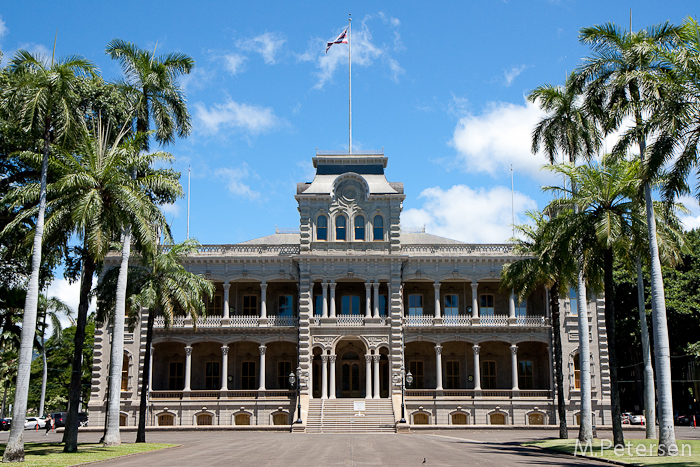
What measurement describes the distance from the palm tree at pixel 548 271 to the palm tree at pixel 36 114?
19811 millimetres

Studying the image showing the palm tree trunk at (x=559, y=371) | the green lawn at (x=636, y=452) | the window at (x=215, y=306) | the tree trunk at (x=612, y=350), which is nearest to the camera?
the green lawn at (x=636, y=452)

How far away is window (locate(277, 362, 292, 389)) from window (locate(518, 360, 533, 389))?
54.3ft

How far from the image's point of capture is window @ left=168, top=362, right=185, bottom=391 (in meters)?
50.7

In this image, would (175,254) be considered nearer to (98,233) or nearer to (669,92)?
(98,233)

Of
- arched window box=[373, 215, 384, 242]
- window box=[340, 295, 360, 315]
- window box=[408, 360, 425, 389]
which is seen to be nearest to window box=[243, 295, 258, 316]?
window box=[340, 295, 360, 315]

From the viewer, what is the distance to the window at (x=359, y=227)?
49781 mm

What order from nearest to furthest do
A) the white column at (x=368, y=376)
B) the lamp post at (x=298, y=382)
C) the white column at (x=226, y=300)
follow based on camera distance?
the lamp post at (x=298, y=382), the white column at (x=368, y=376), the white column at (x=226, y=300)

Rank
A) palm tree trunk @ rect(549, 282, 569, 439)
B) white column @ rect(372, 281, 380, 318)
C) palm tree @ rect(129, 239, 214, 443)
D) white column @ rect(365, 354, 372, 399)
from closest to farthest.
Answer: palm tree trunk @ rect(549, 282, 569, 439) < palm tree @ rect(129, 239, 214, 443) < white column @ rect(365, 354, 372, 399) < white column @ rect(372, 281, 380, 318)

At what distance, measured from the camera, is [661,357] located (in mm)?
24188

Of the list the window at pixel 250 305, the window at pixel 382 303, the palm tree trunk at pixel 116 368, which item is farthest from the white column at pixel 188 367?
the palm tree trunk at pixel 116 368

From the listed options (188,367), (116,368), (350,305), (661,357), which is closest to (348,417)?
(350,305)

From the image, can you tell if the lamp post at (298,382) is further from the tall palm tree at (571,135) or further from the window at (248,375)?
the tall palm tree at (571,135)

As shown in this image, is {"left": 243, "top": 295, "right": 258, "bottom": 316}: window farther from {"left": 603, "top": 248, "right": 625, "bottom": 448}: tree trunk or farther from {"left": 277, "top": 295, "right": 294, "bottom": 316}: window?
{"left": 603, "top": 248, "right": 625, "bottom": 448}: tree trunk

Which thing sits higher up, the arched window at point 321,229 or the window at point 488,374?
the arched window at point 321,229
